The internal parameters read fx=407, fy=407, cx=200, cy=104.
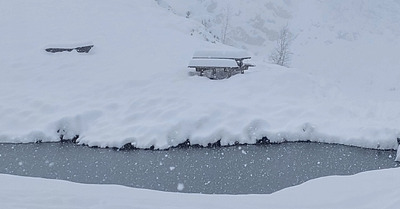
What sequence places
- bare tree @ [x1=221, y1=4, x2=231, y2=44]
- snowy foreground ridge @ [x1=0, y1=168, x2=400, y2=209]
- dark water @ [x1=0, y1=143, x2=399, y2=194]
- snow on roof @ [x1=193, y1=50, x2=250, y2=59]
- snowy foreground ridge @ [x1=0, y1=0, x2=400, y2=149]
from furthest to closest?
1. bare tree @ [x1=221, y1=4, x2=231, y2=44]
2. snow on roof @ [x1=193, y1=50, x2=250, y2=59]
3. snowy foreground ridge @ [x1=0, y1=0, x2=400, y2=149]
4. dark water @ [x1=0, y1=143, x2=399, y2=194]
5. snowy foreground ridge @ [x1=0, y1=168, x2=400, y2=209]

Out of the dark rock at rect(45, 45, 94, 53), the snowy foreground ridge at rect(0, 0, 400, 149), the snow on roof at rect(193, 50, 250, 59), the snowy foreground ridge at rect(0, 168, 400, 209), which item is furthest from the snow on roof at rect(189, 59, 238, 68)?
the snowy foreground ridge at rect(0, 168, 400, 209)

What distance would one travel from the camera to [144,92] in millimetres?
15812

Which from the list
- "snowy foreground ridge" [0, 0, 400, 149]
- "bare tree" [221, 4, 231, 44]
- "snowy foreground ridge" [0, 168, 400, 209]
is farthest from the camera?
"bare tree" [221, 4, 231, 44]

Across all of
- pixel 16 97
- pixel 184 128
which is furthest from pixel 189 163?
pixel 16 97

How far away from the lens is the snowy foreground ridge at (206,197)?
590cm

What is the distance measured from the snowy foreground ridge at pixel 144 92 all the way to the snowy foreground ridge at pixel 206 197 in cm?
587

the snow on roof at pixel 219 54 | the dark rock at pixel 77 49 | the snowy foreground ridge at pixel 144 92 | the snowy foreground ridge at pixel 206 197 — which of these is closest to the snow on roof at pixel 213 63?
the snow on roof at pixel 219 54

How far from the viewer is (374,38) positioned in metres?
36.9

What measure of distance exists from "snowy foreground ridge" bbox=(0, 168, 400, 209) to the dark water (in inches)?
123

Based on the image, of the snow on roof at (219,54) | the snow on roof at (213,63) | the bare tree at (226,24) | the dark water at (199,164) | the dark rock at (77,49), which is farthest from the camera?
the bare tree at (226,24)

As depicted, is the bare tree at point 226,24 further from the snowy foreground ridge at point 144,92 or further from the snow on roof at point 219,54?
the snow on roof at point 219,54

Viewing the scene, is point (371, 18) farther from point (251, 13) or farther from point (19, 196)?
point (19, 196)

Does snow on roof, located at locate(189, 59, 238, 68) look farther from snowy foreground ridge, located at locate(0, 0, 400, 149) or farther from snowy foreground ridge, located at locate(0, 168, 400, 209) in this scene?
snowy foreground ridge, located at locate(0, 168, 400, 209)

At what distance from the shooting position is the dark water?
1020 cm
